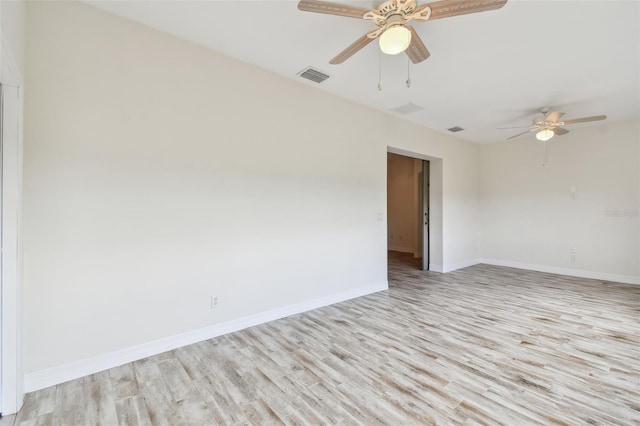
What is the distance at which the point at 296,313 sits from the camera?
11.4 ft

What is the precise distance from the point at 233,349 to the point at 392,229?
720cm

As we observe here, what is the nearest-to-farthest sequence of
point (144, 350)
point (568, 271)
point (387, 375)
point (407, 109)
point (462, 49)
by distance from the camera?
point (387, 375) → point (144, 350) → point (462, 49) → point (407, 109) → point (568, 271)

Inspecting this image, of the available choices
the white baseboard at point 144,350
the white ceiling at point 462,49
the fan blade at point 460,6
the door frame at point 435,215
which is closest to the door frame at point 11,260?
the white baseboard at point 144,350

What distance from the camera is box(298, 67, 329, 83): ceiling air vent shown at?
325 centimetres

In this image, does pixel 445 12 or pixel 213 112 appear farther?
pixel 213 112

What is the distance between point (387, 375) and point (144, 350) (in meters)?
2.10

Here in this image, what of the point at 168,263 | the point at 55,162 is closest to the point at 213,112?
the point at 55,162

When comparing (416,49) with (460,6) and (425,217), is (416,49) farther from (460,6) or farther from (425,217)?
(425,217)

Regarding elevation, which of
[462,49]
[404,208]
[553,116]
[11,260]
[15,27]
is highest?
[462,49]

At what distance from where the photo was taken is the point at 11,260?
5.80 ft

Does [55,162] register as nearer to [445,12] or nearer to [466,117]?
[445,12]

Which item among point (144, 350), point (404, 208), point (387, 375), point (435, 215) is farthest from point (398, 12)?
point (404, 208)

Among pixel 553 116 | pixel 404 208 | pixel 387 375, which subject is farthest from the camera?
pixel 404 208

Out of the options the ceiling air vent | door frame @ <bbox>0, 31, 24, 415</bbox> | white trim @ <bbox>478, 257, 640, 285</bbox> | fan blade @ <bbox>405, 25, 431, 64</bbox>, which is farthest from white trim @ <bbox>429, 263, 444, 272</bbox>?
door frame @ <bbox>0, 31, 24, 415</bbox>
